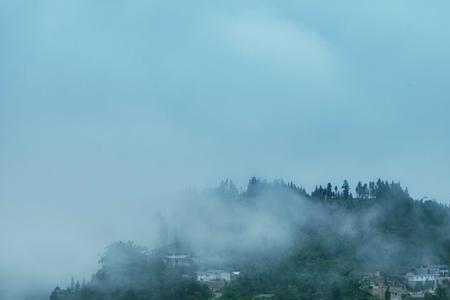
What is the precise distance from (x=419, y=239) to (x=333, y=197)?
6600 millimetres

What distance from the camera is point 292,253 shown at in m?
29.8

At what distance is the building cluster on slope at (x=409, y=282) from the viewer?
1083 inches

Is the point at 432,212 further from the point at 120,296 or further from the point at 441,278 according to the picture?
the point at 120,296

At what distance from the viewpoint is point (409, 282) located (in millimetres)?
28438

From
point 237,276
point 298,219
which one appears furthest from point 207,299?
point 298,219

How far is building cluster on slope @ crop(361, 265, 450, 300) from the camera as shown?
2752cm

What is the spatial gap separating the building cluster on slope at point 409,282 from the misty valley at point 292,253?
0.04 m

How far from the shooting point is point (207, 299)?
88.6 ft

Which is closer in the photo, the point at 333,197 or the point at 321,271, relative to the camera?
the point at 321,271

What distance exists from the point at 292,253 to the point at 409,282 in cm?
438

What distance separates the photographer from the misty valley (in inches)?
1065

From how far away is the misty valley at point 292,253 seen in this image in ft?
88.7

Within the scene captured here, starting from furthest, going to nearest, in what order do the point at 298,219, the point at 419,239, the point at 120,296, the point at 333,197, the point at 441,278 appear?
the point at 333,197, the point at 298,219, the point at 419,239, the point at 441,278, the point at 120,296

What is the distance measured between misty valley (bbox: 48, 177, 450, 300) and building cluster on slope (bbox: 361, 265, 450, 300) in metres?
0.04
